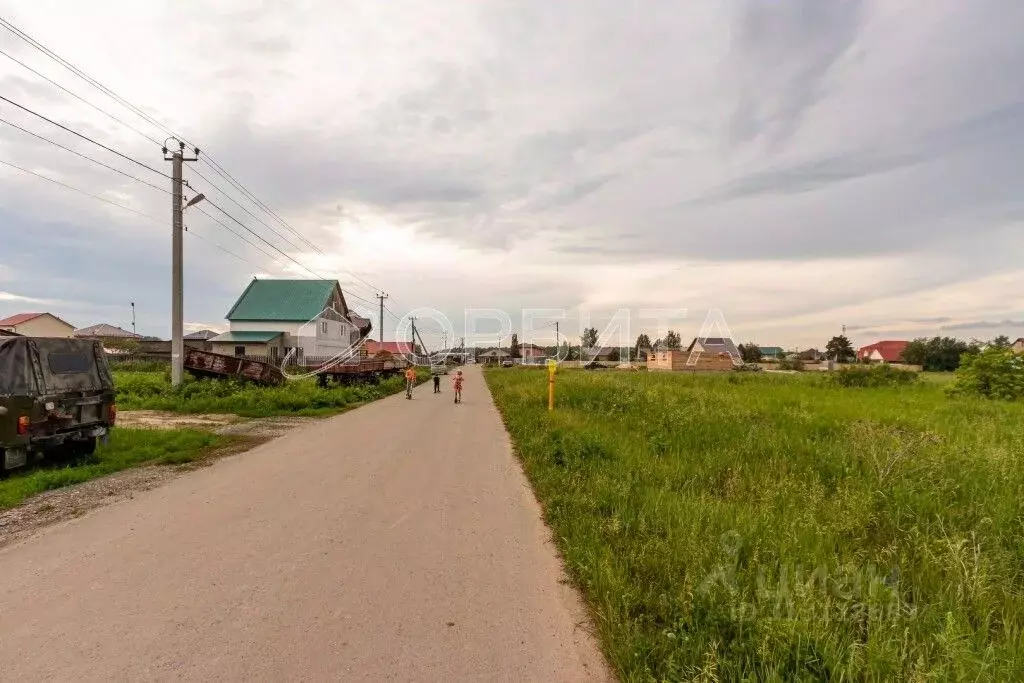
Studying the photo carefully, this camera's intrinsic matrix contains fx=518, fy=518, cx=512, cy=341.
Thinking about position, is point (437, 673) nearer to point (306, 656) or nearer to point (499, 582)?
point (306, 656)

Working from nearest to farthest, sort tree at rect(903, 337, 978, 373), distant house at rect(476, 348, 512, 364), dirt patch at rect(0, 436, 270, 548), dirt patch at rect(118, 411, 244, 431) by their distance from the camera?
dirt patch at rect(0, 436, 270, 548)
dirt patch at rect(118, 411, 244, 431)
tree at rect(903, 337, 978, 373)
distant house at rect(476, 348, 512, 364)

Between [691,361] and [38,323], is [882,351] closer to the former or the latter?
[691,361]

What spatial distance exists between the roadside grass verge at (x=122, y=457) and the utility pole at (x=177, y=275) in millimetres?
7418

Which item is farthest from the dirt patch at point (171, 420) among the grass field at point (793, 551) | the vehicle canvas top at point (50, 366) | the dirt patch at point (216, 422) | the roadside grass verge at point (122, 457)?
the grass field at point (793, 551)

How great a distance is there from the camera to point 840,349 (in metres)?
104

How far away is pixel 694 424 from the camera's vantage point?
12109mm

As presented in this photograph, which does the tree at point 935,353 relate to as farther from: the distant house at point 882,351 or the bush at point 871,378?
the bush at point 871,378

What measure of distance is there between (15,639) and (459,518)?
12.0 ft

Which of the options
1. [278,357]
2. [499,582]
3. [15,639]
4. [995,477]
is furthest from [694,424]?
[278,357]

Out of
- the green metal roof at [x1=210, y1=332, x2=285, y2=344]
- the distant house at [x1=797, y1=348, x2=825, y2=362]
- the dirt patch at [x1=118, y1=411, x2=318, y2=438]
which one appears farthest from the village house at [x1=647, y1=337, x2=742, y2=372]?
the dirt patch at [x1=118, y1=411, x2=318, y2=438]

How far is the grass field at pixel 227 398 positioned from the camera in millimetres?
16391

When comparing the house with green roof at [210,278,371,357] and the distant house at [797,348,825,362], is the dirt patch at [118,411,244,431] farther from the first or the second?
the distant house at [797,348,825,362]

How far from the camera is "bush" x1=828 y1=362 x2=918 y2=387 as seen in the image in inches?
1281

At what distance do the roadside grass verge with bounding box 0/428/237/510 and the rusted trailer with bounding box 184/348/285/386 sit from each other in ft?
27.2
